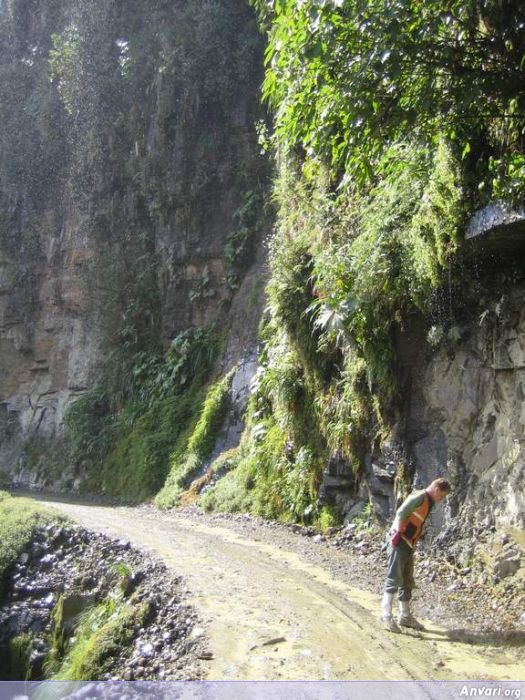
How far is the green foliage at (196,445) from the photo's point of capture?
51.0 feet

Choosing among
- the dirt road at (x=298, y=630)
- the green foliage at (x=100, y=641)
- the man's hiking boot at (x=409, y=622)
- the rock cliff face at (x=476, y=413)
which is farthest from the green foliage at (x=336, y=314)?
the green foliage at (x=100, y=641)

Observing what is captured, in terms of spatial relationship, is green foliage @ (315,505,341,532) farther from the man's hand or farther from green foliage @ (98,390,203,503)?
green foliage @ (98,390,203,503)

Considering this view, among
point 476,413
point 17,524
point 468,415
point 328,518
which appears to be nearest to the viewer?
point 476,413

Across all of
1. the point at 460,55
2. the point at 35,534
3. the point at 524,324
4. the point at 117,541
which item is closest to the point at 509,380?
the point at 524,324

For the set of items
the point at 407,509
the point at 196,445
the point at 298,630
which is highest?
the point at 196,445

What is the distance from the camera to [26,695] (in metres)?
7.55

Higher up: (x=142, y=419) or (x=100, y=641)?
(x=142, y=419)

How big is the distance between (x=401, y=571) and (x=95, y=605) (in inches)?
178

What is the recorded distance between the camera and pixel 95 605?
28.8ft

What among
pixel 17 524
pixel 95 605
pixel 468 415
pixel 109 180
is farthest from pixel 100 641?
pixel 109 180

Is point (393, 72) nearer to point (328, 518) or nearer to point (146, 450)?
point (328, 518)

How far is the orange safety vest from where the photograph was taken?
628 centimetres

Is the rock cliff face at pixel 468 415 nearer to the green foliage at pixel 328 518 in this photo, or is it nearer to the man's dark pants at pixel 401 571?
the green foliage at pixel 328 518

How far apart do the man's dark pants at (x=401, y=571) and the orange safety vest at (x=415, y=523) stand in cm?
6
